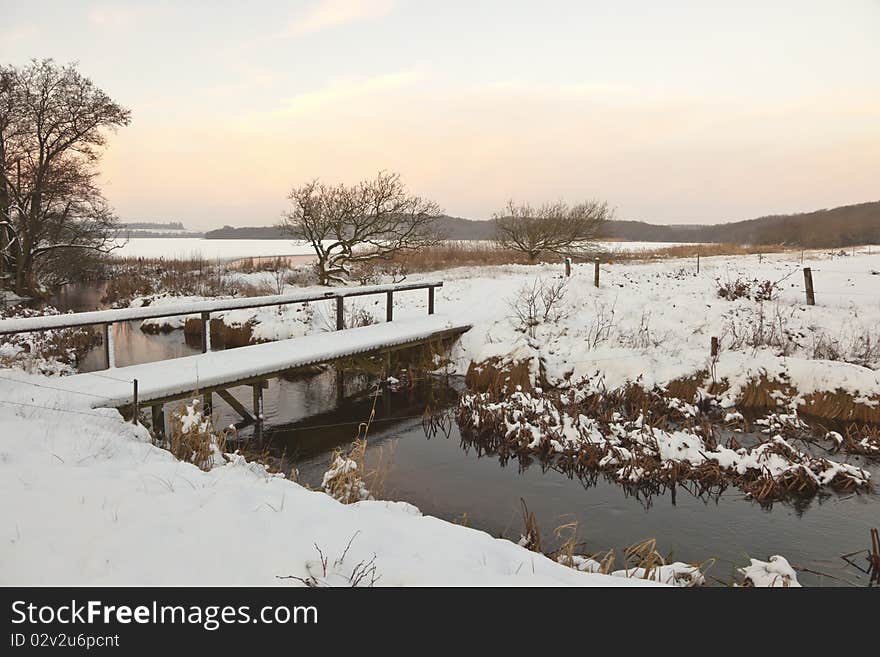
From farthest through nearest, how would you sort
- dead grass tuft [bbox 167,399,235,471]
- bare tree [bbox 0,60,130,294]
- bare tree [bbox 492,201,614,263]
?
bare tree [bbox 492,201,614,263], bare tree [bbox 0,60,130,294], dead grass tuft [bbox 167,399,235,471]

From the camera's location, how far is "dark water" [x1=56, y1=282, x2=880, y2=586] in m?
5.65

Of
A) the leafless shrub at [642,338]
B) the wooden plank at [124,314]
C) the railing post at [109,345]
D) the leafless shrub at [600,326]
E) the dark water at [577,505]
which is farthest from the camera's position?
the leafless shrub at [600,326]

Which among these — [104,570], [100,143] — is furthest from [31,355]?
[100,143]

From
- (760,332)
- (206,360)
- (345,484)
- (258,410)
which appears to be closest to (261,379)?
(258,410)

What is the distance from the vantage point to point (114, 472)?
4.55 metres

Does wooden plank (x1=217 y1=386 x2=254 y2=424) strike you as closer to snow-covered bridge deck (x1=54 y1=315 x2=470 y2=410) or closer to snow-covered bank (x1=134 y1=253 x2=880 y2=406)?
snow-covered bridge deck (x1=54 y1=315 x2=470 y2=410)

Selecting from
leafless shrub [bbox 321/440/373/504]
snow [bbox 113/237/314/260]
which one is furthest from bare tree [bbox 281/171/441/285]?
leafless shrub [bbox 321/440/373/504]

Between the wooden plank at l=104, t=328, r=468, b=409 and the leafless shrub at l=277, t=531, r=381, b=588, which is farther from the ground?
the wooden plank at l=104, t=328, r=468, b=409

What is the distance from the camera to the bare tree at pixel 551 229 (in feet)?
114

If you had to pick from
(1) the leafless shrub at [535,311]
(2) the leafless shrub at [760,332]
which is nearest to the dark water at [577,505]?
(2) the leafless shrub at [760,332]

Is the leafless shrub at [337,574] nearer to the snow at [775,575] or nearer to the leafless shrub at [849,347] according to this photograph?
the snow at [775,575]

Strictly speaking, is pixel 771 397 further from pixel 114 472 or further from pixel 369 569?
pixel 114 472

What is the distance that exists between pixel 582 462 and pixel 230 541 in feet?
17.9

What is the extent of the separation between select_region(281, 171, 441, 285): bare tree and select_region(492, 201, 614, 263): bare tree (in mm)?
13454
